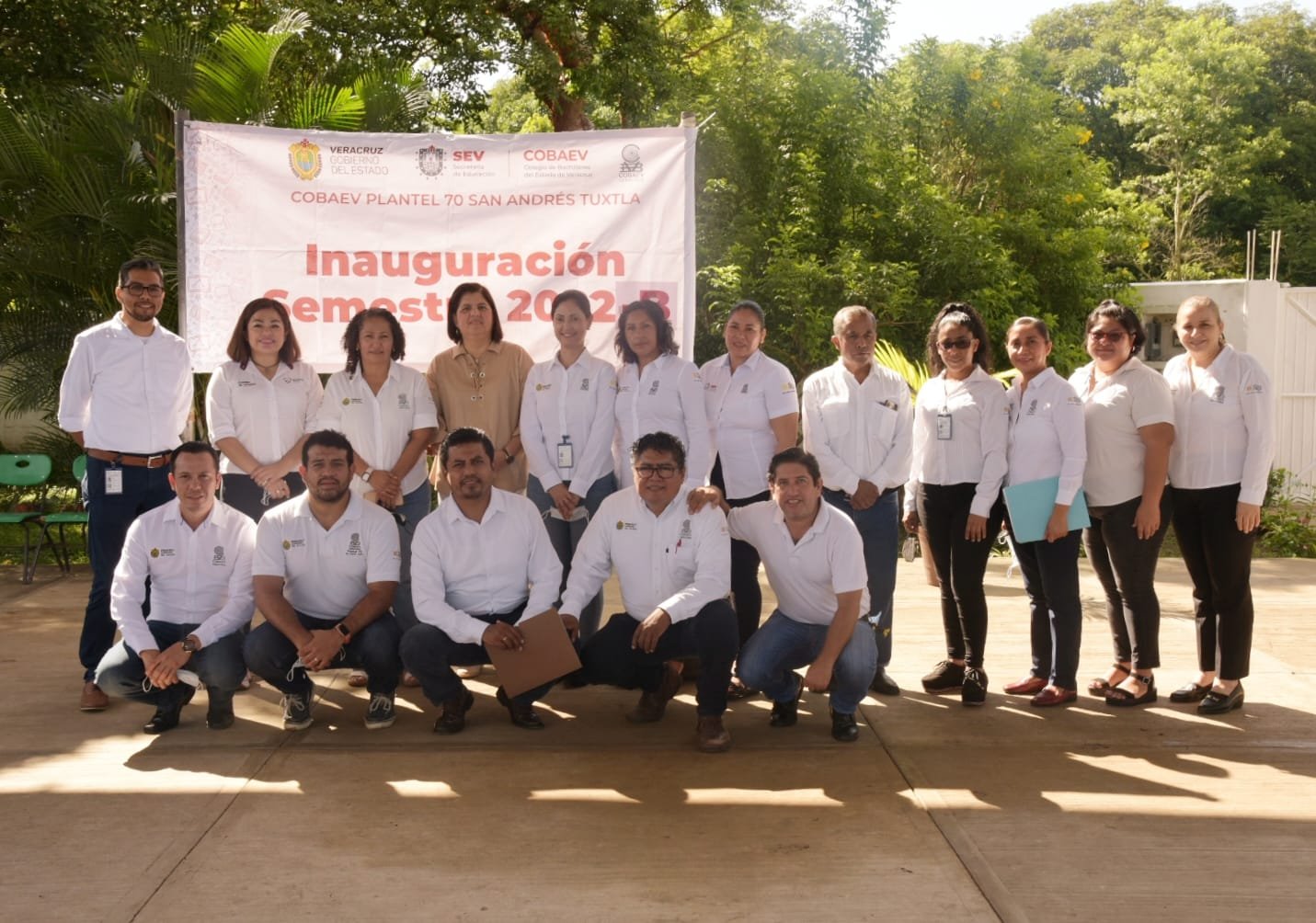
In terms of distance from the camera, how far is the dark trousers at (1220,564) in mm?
4930

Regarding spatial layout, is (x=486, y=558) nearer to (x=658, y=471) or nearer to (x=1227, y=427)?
(x=658, y=471)

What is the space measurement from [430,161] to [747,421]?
6.99 feet

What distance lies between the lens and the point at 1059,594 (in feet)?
16.5

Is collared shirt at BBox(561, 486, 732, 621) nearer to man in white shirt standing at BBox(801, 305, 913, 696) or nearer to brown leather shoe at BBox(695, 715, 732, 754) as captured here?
brown leather shoe at BBox(695, 715, 732, 754)

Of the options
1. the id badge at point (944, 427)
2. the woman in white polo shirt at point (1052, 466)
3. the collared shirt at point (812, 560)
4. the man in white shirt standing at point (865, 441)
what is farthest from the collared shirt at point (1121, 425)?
the collared shirt at point (812, 560)

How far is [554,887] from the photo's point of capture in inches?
131

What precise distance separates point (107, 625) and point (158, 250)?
4058mm

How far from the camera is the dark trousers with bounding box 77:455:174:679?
17.1ft

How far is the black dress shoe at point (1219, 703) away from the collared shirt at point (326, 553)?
3.16 m

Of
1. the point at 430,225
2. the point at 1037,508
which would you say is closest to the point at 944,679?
the point at 1037,508

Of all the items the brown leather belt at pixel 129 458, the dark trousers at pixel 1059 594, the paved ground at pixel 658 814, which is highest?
the brown leather belt at pixel 129 458

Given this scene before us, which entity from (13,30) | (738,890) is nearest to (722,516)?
(738,890)

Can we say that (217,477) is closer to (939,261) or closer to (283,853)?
(283,853)

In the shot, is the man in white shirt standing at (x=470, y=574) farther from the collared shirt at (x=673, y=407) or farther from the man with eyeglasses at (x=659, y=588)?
the collared shirt at (x=673, y=407)
